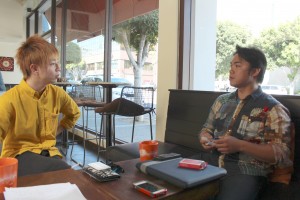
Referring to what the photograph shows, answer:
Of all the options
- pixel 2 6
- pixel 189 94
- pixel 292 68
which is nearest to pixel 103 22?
pixel 189 94

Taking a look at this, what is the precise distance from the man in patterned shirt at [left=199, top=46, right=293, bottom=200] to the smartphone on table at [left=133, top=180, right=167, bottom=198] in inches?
19.7

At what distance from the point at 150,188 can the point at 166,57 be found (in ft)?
7.10

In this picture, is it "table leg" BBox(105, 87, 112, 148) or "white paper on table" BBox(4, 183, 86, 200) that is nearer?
"white paper on table" BBox(4, 183, 86, 200)

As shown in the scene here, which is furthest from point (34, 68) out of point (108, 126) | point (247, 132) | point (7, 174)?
point (108, 126)

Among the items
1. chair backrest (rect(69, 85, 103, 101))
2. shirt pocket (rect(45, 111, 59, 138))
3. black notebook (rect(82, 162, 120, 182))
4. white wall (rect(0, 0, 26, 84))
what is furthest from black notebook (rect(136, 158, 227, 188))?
white wall (rect(0, 0, 26, 84))

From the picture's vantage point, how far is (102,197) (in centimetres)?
93

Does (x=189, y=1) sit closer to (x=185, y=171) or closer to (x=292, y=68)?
(x=292, y=68)

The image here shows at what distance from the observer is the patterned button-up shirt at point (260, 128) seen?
1.59 m

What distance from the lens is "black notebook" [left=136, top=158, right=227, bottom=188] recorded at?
101 cm

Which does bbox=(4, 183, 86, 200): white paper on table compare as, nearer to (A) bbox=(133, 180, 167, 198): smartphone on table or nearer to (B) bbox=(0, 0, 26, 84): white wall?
(A) bbox=(133, 180, 167, 198): smartphone on table

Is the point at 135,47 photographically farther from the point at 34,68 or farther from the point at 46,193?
the point at 46,193

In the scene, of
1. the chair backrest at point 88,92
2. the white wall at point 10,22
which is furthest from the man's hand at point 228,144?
the white wall at point 10,22

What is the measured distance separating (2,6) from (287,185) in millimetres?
8558

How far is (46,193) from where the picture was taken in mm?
931
